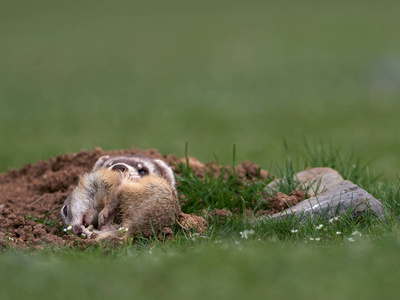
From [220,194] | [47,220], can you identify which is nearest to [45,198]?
[47,220]

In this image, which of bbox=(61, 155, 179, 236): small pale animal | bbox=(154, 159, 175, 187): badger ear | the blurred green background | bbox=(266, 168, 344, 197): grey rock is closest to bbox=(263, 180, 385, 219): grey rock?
bbox=(266, 168, 344, 197): grey rock

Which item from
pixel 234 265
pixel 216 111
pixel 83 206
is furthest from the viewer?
pixel 216 111

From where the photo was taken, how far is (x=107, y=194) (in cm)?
667

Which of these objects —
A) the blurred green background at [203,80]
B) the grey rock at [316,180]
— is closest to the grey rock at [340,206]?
the grey rock at [316,180]

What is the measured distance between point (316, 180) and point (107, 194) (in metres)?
2.42

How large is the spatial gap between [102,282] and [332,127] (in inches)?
413

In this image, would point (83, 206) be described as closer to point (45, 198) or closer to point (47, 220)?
point (47, 220)

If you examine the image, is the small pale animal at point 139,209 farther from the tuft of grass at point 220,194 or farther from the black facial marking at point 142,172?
the tuft of grass at point 220,194

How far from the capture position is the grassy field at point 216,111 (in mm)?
5223

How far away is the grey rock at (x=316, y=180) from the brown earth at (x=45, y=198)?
0.37 metres

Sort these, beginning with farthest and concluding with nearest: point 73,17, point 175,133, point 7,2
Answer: point 7,2
point 73,17
point 175,133

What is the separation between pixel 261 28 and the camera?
2939 centimetres

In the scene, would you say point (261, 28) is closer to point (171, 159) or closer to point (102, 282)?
point (171, 159)

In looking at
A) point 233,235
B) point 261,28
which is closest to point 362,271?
point 233,235
